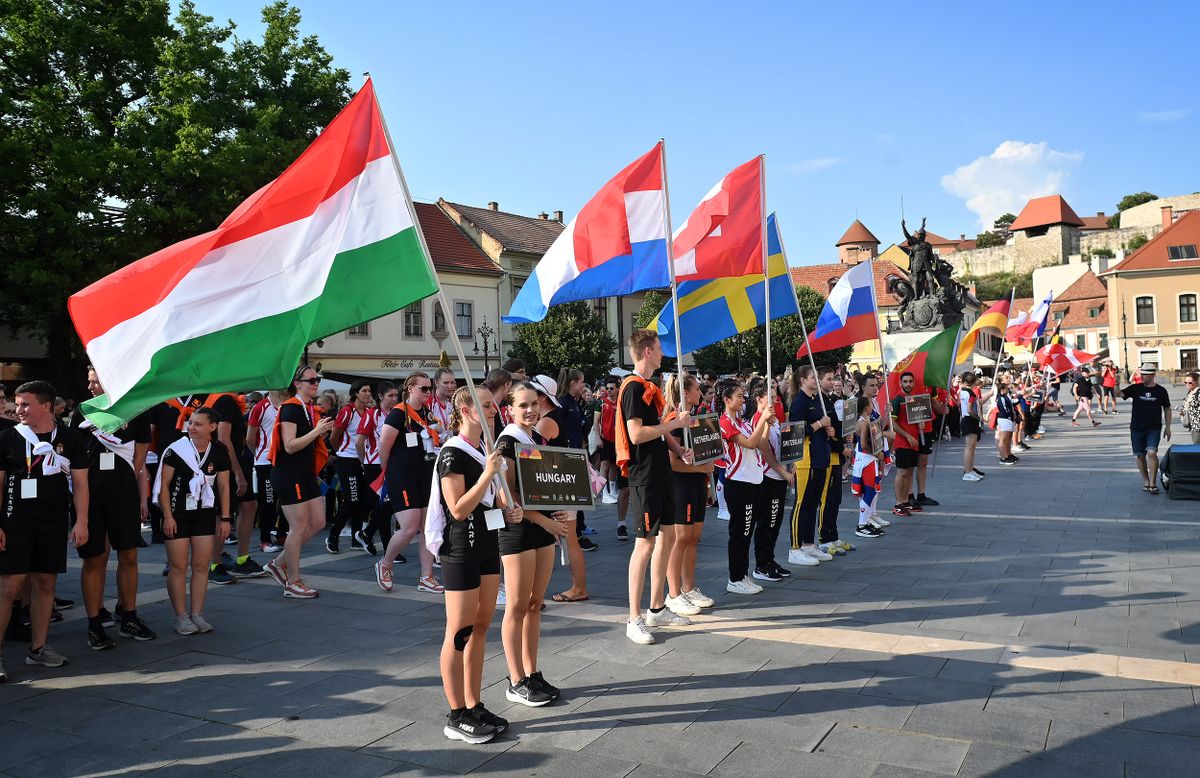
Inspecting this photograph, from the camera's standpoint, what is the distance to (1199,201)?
10906 centimetres

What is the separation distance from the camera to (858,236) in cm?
11662

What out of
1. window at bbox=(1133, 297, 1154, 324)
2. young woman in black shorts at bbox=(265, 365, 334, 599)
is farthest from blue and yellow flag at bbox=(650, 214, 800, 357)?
window at bbox=(1133, 297, 1154, 324)

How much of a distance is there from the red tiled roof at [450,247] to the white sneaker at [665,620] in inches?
1329

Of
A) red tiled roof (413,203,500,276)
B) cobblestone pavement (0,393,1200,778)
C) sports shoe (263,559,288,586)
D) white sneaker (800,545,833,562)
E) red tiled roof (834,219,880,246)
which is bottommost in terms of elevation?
cobblestone pavement (0,393,1200,778)

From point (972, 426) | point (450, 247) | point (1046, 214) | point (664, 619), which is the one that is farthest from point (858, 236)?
point (664, 619)

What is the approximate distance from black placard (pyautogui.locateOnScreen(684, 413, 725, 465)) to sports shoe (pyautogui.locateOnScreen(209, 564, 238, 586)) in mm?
4747

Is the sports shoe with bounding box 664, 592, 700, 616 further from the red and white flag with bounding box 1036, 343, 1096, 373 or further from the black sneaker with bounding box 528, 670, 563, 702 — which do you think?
the red and white flag with bounding box 1036, 343, 1096, 373

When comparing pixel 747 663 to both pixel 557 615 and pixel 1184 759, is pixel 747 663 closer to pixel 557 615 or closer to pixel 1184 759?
pixel 557 615

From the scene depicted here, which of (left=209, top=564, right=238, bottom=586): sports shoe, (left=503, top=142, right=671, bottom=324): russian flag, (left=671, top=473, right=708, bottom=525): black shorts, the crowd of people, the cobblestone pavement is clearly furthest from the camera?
(left=209, top=564, right=238, bottom=586): sports shoe

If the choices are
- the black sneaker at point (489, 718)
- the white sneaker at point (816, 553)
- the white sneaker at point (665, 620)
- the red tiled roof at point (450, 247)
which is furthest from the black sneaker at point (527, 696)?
the red tiled roof at point (450, 247)

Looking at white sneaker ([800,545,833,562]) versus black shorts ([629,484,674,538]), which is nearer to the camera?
black shorts ([629,484,674,538])

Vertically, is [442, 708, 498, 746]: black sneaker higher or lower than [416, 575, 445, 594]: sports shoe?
lower

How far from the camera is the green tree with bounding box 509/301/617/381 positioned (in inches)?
1540

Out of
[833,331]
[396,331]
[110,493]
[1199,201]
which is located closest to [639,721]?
[110,493]
